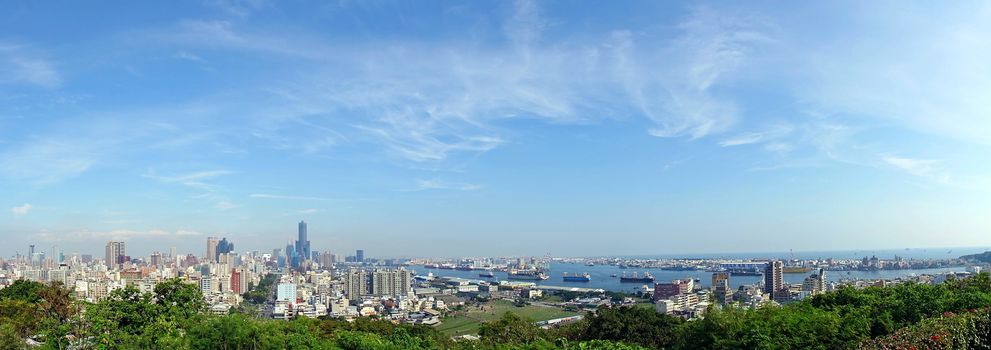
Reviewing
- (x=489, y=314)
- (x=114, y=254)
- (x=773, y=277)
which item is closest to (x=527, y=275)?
(x=773, y=277)

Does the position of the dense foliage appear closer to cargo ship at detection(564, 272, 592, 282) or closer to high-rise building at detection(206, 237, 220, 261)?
cargo ship at detection(564, 272, 592, 282)

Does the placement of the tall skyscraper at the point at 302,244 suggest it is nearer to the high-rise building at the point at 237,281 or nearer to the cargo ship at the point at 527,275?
the cargo ship at the point at 527,275

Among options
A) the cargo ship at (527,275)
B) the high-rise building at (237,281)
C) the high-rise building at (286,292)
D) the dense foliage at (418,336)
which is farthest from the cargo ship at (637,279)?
the dense foliage at (418,336)

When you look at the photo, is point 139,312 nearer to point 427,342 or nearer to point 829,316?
point 427,342

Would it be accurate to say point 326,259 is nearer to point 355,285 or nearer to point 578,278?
point 578,278

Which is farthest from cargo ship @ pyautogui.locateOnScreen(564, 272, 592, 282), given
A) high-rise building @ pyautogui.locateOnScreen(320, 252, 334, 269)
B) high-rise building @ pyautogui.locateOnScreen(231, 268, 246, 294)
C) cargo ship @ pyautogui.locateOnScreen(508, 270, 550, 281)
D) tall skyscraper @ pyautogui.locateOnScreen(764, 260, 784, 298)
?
high-rise building @ pyautogui.locateOnScreen(320, 252, 334, 269)
